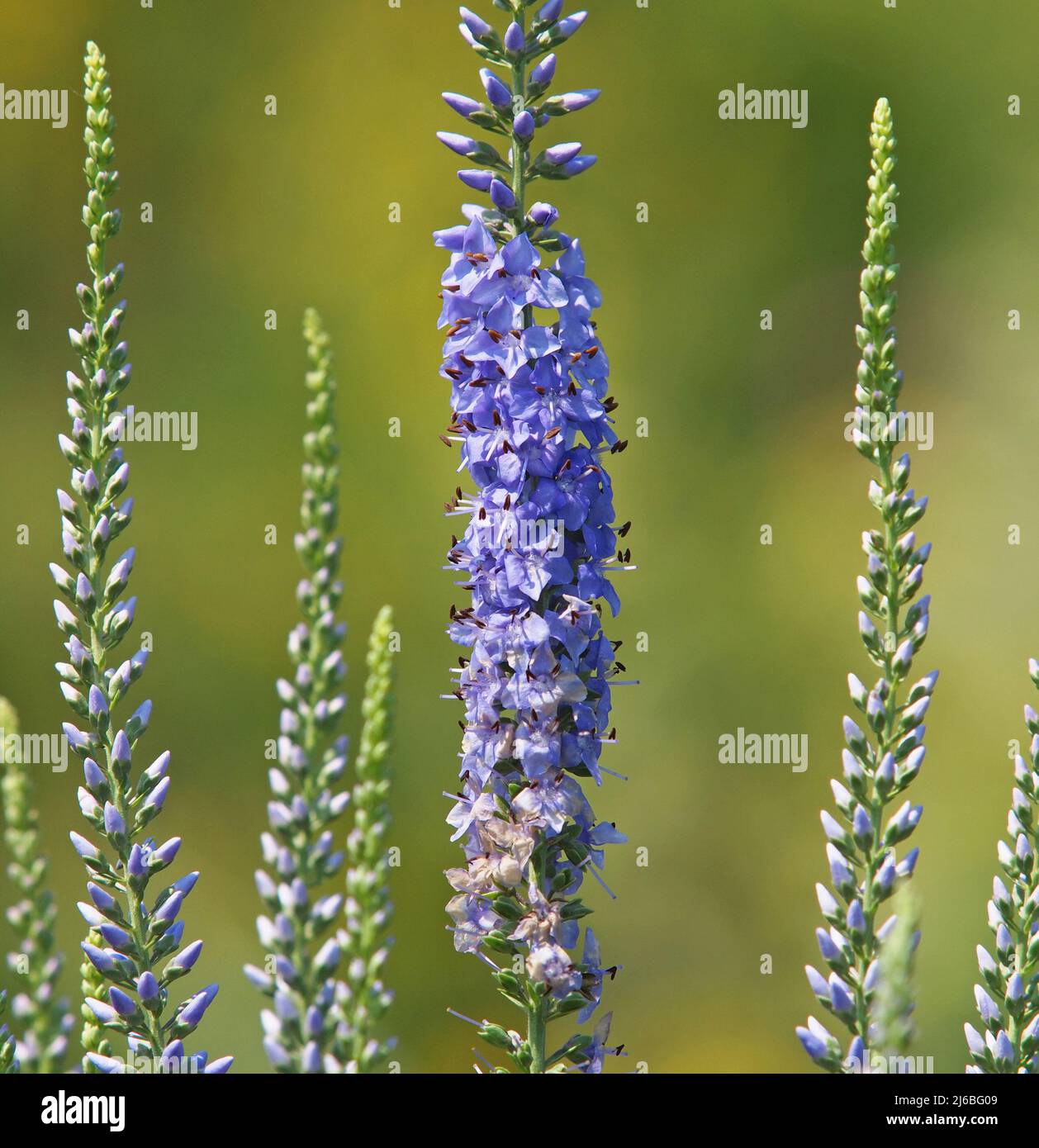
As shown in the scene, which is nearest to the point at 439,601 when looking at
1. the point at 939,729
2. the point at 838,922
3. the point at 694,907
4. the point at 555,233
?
the point at 694,907

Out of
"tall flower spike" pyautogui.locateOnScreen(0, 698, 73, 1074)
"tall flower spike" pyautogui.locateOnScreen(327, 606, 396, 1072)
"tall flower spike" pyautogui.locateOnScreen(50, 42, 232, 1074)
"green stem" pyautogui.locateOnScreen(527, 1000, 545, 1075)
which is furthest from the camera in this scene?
"green stem" pyautogui.locateOnScreen(527, 1000, 545, 1075)

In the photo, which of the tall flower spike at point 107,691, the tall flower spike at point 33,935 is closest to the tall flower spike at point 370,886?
the tall flower spike at point 107,691

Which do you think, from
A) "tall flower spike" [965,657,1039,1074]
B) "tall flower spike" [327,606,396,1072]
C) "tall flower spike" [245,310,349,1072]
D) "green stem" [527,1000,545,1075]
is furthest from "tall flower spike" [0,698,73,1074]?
"tall flower spike" [965,657,1039,1074]

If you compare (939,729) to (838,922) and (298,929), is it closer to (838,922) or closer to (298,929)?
(838,922)

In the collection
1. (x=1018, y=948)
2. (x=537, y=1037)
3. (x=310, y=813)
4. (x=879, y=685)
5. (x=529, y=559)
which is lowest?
(x=537, y=1037)

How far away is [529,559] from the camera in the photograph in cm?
280

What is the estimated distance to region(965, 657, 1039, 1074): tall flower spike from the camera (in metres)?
2.55

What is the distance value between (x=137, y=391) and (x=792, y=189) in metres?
4.44

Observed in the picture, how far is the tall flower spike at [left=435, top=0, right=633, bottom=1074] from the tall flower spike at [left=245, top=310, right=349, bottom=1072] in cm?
43

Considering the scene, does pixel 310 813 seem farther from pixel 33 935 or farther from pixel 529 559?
pixel 529 559

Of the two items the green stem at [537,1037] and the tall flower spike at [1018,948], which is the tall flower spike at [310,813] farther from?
the tall flower spike at [1018,948]

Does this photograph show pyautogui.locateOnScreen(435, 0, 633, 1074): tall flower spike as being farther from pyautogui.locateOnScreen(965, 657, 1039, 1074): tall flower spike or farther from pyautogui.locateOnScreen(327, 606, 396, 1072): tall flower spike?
pyautogui.locateOnScreen(965, 657, 1039, 1074): tall flower spike

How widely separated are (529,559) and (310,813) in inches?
30.8

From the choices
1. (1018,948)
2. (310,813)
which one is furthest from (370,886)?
(1018,948)
